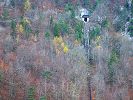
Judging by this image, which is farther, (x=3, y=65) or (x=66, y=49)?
(x=66, y=49)

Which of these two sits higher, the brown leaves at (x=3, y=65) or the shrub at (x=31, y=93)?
the brown leaves at (x=3, y=65)

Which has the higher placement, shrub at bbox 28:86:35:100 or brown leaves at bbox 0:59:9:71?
brown leaves at bbox 0:59:9:71

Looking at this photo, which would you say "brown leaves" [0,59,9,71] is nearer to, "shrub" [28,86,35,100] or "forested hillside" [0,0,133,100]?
"forested hillside" [0,0,133,100]

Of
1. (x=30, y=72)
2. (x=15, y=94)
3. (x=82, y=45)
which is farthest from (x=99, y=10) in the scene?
(x=15, y=94)

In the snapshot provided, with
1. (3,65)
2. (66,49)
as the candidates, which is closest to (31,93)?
(3,65)

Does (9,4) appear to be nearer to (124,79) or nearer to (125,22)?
(125,22)

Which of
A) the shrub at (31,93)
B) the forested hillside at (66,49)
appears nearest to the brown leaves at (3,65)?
the forested hillside at (66,49)

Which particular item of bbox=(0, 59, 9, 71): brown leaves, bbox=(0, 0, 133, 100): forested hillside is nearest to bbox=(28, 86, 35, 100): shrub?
bbox=(0, 0, 133, 100): forested hillside

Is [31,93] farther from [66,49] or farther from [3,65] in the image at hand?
[66,49]

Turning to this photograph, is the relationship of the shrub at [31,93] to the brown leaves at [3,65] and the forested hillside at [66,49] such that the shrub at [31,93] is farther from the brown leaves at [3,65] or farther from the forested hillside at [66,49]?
the brown leaves at [3,65]
